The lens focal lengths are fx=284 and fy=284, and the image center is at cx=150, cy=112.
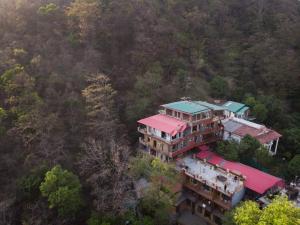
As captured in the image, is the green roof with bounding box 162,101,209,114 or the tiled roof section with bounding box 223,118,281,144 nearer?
the green roof with bounding box 162,101,209,114

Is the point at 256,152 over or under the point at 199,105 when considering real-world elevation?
under

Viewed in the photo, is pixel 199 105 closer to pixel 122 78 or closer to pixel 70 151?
pixel 122 78

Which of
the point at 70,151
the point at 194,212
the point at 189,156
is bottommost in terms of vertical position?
the point at 194,212

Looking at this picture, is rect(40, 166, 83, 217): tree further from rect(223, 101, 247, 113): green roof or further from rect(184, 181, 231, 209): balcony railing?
rect(223, 101, 247, 113): green roof

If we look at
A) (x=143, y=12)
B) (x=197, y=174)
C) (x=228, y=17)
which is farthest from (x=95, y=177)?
(x=228, y=17)

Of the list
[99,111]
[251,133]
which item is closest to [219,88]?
[251,133]

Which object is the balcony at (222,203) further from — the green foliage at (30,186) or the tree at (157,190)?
the green foliage at (30,186)

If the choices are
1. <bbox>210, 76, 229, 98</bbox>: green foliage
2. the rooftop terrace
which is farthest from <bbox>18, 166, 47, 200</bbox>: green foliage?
<bbox>210, 76, 229, 98</bbox>: green foliage
